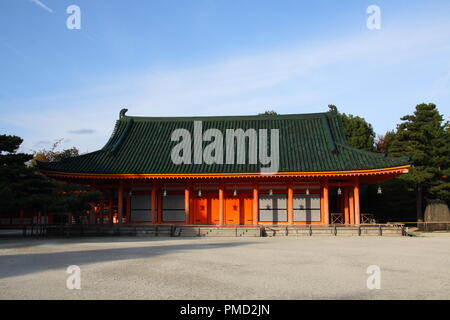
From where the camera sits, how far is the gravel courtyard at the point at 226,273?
827 cm

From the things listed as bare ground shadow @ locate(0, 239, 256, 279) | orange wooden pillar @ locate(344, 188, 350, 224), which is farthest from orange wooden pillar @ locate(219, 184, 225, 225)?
bare ground shadow @ locate(0, 239, 256, 279)

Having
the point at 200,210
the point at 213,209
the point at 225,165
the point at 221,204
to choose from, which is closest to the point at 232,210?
the point at 213,209

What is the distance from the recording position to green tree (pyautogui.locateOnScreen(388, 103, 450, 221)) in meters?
32.6

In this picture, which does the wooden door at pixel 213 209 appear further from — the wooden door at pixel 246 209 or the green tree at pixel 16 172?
A: the green tree at pixel 16 172

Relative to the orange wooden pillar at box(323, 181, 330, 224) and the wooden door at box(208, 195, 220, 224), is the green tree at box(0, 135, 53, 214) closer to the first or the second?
the wooden door at box(208, 195, 220, 224)

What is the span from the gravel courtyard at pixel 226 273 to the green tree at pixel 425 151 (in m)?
18.2

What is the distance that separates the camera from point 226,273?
34.8ft

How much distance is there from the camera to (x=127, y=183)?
27.8 m

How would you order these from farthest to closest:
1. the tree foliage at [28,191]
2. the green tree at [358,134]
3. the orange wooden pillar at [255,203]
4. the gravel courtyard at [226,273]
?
1. the green tree at [358,134]
2. the orange wooden pillar at [255,203]
3. the tree foliage at [28,191]
4. the gravel courtyard at [226,273]

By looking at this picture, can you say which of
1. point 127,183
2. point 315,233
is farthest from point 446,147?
point 127,183

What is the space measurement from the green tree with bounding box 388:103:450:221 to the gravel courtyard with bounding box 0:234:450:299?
1820 cm

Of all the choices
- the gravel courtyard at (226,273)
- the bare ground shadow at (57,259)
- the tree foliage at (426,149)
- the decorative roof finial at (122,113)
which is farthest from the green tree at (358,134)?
the bare ground shadow at (57,259)
